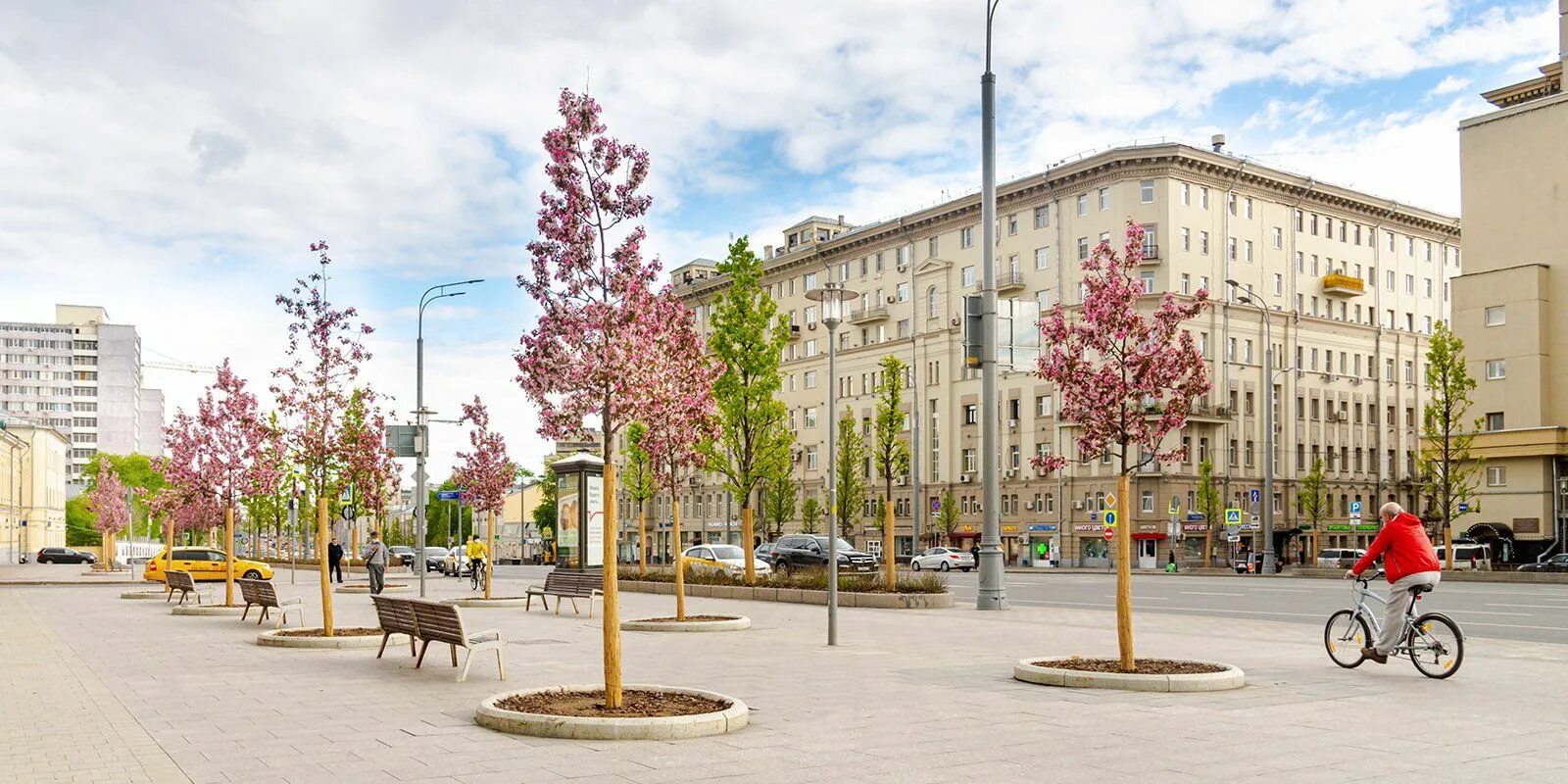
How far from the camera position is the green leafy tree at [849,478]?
83.4m

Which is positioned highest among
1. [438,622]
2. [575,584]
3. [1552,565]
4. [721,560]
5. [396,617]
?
[438,622]

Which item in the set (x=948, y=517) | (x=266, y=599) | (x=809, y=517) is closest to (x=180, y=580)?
(x=266, y=599)

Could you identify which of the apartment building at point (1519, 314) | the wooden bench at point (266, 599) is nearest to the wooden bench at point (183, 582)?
the wooden bench at point (266, 599)

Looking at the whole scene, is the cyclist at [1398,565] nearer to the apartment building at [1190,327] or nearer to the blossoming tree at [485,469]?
the blossoming tree at [485,469]

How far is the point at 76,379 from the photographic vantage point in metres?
183

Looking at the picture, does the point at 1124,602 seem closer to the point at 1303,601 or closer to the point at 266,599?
the point at 266,599

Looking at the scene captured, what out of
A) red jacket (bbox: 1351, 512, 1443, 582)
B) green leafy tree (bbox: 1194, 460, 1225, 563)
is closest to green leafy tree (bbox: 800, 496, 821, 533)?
green leafy tree (bbox: 1194, 460, 1225, 563)

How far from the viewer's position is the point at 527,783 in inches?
319

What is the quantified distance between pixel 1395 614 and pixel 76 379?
197131 mm

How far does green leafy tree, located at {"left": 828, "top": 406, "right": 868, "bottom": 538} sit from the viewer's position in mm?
83375

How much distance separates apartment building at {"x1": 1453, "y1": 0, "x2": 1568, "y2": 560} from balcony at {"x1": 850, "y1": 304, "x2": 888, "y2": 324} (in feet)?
132

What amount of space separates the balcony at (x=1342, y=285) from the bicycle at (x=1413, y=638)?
77.1 metres

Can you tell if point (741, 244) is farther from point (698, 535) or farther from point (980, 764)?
point (698, 535)

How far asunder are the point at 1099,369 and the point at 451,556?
4987cm
